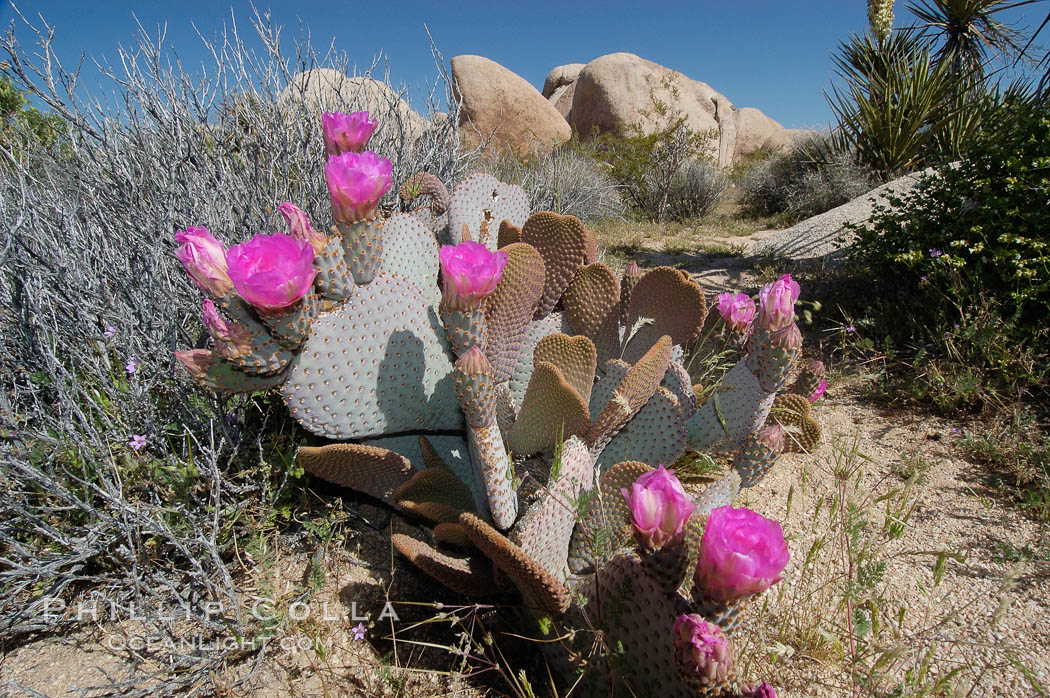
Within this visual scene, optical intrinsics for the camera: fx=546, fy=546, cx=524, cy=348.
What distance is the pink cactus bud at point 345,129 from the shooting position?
1.51m

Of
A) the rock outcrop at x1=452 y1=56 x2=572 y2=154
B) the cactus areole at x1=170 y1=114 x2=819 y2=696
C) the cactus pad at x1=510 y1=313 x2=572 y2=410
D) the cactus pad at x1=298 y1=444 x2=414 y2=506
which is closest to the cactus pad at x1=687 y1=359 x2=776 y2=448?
the cactus areole at x1=170 y1=114 x2=819 y2=696

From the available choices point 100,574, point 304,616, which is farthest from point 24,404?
point 304,616

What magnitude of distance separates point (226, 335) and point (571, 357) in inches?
35.4

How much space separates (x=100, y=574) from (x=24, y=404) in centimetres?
73

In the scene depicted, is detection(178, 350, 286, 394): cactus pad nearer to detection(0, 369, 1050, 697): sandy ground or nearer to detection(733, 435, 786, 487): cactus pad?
detection(0, 369, 1050, 697): sandy ground

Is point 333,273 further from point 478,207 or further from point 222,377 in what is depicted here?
point 478,207

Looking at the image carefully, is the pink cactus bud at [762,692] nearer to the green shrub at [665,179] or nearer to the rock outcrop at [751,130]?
the green shrub at [665,179]

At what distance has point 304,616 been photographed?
1455 millimetres

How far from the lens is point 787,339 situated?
1392mm

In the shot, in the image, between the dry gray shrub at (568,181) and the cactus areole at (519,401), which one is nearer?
the cactus areole at (519,401)

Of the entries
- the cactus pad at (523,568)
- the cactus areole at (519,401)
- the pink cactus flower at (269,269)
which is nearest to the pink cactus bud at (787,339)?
the cactus areole at (519,401)

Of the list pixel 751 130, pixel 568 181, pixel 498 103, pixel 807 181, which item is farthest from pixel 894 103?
pixel 751 130

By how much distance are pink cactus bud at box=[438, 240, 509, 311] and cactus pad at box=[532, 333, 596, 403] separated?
14.5 inches

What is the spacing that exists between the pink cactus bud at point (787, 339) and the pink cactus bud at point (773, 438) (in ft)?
0.70
